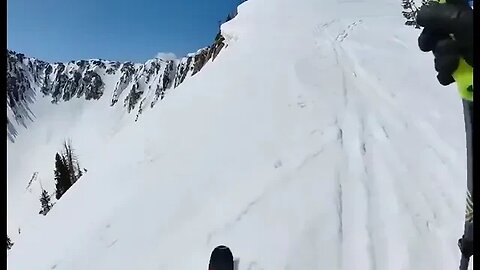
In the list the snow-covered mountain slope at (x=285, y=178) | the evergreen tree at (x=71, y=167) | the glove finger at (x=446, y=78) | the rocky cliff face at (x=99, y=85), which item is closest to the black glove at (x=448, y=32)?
the glove finger at (x=446, y=78)

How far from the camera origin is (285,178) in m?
5.88

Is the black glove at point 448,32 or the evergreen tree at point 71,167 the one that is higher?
the evergreen tree at point 71,167

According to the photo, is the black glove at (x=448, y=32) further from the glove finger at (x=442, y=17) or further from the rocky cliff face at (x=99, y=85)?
the rocky cliff face at (x=99, y=85)

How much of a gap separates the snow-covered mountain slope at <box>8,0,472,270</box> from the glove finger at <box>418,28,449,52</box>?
247 centimetres

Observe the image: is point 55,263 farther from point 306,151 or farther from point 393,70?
point 393,70

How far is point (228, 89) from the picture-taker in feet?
35.7

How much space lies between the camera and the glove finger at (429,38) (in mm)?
2053

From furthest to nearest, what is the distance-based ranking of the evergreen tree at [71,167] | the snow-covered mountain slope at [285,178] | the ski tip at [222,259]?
the evergreen tree at [71,167] → the snow-covered mountain slope at [285,178] → the ski tip at [222,259]

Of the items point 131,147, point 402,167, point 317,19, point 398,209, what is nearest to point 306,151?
point 402,167

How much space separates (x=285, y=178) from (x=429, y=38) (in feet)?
12.9

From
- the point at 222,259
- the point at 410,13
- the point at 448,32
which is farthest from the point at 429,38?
the point at 410,13

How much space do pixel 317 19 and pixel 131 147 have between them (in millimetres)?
14395

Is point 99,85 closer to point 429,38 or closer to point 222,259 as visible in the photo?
point 222,259

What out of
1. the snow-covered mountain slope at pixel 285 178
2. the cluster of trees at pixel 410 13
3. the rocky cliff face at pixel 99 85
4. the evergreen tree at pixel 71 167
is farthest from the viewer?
the rocky cliff face at pixel 99 85
